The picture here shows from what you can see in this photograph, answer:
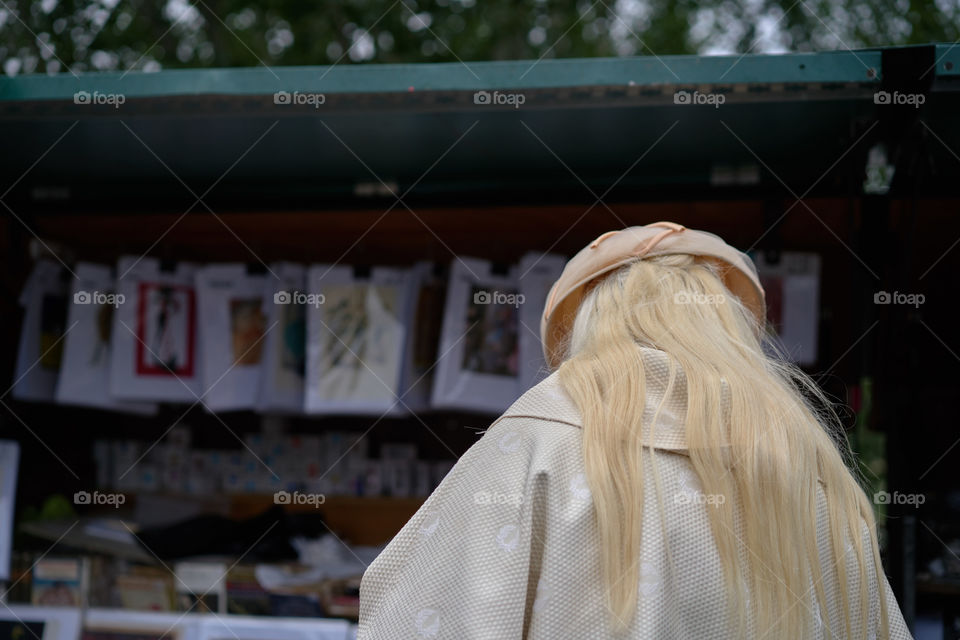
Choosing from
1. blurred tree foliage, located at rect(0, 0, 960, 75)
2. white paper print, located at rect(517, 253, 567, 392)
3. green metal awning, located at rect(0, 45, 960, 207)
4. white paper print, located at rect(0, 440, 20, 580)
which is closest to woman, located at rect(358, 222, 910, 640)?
green metal awning, located at rect(0, 45, 960, 207)

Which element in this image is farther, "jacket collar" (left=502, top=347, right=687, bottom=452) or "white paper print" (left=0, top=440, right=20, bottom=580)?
"white paper print" (left=0, top=440, right=20, bottom=580)

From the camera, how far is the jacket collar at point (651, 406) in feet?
4.60

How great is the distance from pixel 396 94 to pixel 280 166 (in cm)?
100

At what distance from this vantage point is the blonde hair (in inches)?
53.7

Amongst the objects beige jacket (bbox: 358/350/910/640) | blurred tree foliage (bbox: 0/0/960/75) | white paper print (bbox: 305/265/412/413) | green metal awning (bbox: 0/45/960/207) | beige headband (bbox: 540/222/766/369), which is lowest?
beige jacket (bbox: 358/350/910/640)

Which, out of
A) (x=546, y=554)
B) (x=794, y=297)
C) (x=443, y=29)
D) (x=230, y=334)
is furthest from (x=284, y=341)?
(x=443, y=29)

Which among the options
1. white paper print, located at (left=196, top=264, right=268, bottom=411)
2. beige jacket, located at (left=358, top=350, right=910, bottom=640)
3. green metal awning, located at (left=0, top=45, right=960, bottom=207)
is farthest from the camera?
white paper print, located at (left=196, top=264, right=268, bottom=411)

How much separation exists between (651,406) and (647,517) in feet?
0.57

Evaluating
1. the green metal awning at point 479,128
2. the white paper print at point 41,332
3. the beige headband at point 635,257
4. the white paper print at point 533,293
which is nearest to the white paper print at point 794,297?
the green metal awning at point 479,128

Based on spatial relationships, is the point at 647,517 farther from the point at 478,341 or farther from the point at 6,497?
the point at 6,497

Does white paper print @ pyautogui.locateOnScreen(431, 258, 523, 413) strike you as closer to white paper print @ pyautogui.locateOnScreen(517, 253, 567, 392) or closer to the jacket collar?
white paper print @ pyautogui.locateOnScreen(517, 253, 567, 392)

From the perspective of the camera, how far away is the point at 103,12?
7.09 meters

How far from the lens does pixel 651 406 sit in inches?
56.3

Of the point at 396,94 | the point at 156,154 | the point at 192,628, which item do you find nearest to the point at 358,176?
the point at 156,154
